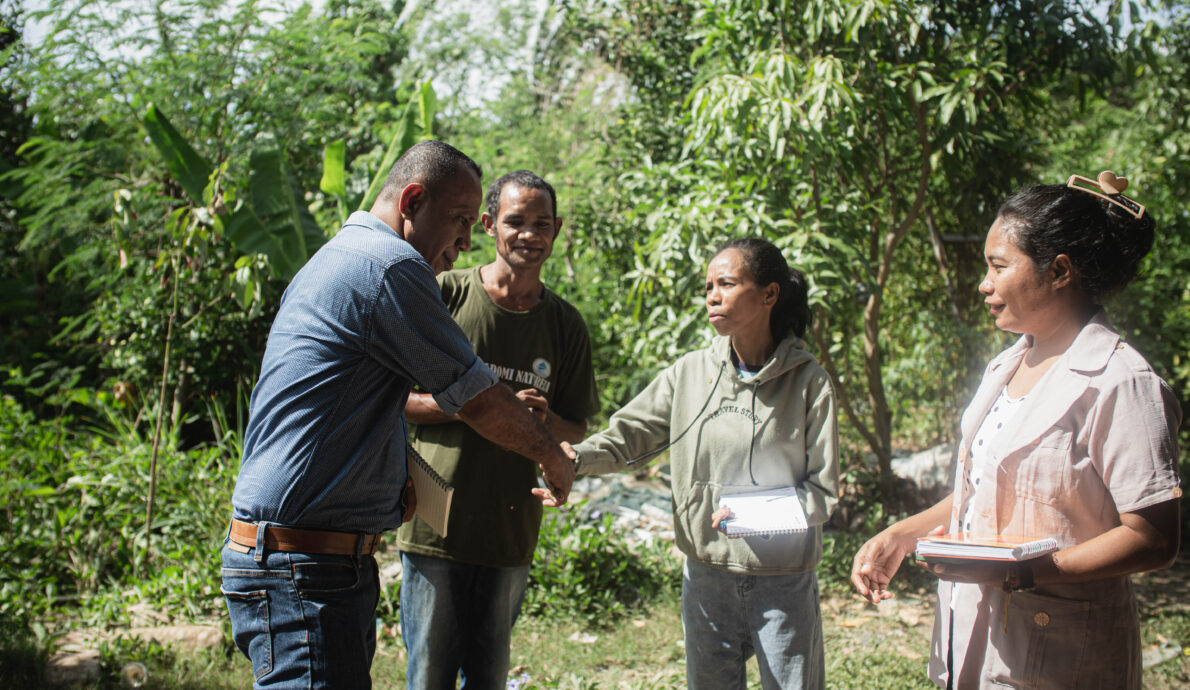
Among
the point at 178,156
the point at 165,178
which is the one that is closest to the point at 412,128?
the point at 178,156

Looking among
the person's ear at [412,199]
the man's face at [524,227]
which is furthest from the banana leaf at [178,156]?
the person's ear at [412,199]

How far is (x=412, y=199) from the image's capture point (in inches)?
87.9

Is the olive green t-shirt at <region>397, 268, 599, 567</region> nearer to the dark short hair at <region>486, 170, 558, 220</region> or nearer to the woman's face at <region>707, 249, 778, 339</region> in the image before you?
the dark short hair at <region>486, 170, 558, 220</region>

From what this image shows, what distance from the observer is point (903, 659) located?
4.18 m

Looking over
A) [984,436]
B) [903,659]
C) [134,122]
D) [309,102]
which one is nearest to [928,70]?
[903,659]

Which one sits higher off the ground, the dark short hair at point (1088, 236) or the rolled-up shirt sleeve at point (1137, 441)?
the dark short hair at point (1088, 236)

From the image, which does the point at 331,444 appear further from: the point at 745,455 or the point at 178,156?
the point at 178,156

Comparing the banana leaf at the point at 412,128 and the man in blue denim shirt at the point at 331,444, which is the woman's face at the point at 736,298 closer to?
the man in blue denim shirt at the point at 331,444

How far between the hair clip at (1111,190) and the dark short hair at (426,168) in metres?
1.52

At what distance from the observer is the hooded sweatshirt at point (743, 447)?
2543mm

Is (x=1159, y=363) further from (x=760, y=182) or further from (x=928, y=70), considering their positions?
(x=760, y=182)

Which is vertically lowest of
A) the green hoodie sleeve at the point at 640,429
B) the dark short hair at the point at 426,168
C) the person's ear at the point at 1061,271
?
the green hoodie sleeve at the point at 640,429

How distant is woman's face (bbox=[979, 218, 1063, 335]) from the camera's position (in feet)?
6.46

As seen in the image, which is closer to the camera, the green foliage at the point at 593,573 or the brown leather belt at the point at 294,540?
the brown leather belt at the point at 294,540
